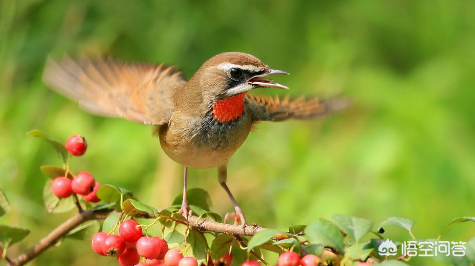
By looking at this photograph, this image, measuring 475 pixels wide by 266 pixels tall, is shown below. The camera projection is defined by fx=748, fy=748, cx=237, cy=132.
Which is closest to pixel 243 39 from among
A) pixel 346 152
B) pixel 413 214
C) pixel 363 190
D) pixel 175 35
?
pixel 175 35

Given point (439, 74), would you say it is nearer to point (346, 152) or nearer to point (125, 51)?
point (346, 152)

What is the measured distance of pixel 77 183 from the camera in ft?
7.29

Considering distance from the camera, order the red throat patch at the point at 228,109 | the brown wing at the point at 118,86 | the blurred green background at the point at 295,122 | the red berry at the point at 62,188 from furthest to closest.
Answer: the blurred green background at the point at 295,122, the brown wing at the point at 118,86, the red throat patch at the point at 228,109, the red berry at the point at 62,188

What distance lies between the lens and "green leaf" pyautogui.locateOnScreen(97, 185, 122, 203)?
2.07 metres

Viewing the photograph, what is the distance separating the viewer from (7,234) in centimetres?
221

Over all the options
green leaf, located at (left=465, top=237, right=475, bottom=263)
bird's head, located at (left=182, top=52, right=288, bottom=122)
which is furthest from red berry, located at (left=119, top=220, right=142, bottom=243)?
bird's head, located at (left=182, top=52, right=288, bottom=122)

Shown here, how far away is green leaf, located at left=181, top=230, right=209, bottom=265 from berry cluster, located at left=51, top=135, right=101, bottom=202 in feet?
1.28

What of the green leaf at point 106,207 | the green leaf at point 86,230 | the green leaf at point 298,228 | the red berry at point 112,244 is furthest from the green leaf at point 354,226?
the green leaf at point 86,230

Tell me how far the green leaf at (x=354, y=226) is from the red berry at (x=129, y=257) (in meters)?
0.67

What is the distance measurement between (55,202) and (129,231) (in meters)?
0.54

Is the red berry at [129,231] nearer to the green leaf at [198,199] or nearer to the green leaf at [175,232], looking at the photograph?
the green leaf at [175,232]

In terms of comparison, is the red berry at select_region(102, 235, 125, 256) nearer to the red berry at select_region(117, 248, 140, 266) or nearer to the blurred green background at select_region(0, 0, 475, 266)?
the red berry at select_region(117, 248, 140, 266)

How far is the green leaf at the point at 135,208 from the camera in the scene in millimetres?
1851

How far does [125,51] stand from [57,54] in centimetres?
74
